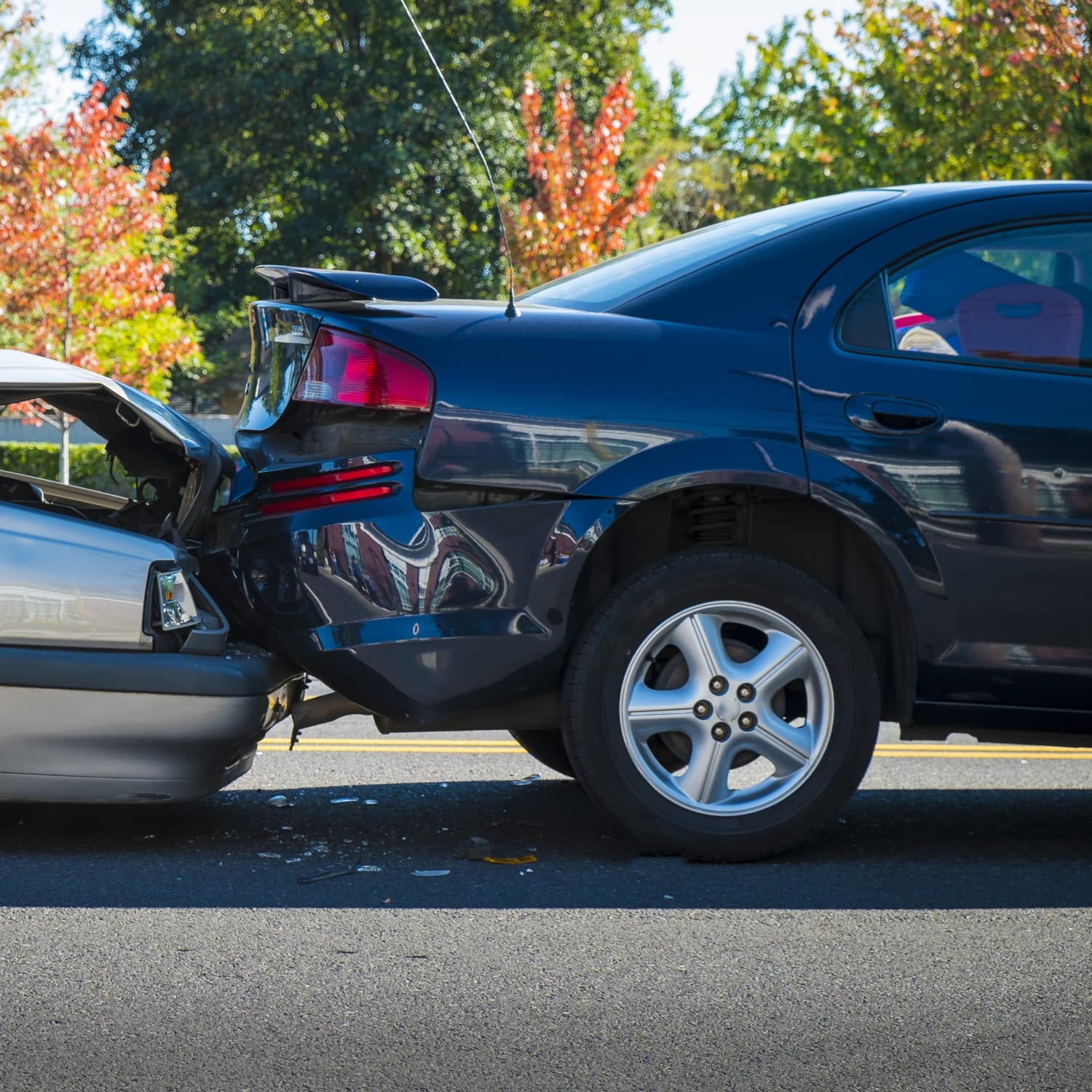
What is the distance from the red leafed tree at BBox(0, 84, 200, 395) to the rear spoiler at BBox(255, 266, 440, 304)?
16.8m

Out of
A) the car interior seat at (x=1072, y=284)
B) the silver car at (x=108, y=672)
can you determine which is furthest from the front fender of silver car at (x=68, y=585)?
the car interior seat at (x=1072, y=284)

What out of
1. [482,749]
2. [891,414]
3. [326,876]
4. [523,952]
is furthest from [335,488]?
[482,749]

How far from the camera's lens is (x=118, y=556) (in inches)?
146

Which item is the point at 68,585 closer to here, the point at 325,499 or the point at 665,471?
the point at 325,499

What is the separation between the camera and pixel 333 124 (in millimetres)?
32438

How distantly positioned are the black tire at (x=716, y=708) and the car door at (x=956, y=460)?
24 centimetres

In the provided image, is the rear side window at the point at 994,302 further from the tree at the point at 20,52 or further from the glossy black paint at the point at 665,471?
A: the tree at the point at 20,52

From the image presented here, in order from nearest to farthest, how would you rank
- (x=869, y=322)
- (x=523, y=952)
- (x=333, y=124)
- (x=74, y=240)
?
(x=523, y=952) < (x=869, y=322) < (x=74, y=240) < (x=333, y=124)

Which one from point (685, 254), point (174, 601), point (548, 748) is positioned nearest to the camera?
point (174, 601)

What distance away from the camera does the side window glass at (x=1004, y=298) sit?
3945mm

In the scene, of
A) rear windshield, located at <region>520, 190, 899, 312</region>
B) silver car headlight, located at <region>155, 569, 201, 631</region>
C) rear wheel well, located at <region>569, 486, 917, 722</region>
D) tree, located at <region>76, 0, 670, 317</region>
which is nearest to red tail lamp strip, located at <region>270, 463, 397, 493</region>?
silver car headlight, located at <region>155, 569, 201, 631</region>

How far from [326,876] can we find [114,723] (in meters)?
0.65

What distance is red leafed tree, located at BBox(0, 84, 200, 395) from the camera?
19812 mm

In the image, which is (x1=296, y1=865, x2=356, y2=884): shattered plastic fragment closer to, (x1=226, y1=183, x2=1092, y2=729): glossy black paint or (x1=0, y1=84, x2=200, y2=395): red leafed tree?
(x1=226, y1=183, x2=1092, y2=729): glossy black paint
